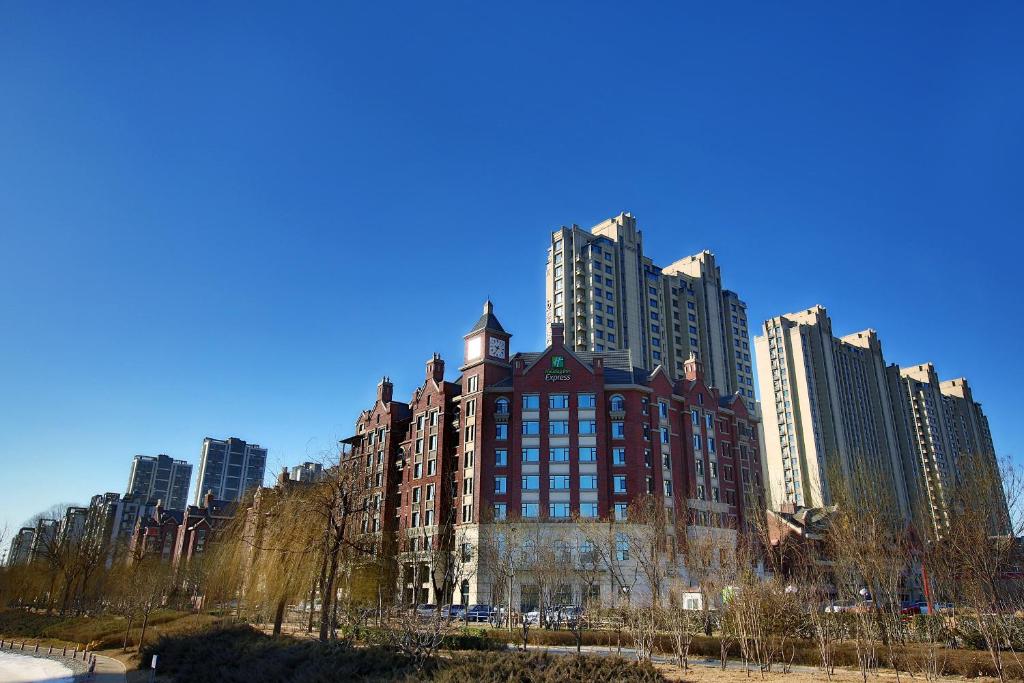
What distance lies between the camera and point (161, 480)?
17488 cm

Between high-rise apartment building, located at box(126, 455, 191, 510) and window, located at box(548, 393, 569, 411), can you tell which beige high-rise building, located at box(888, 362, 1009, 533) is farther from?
high-rise apartment building, located at box(126, 455, 191, 510)

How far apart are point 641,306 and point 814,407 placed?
36.7 meters

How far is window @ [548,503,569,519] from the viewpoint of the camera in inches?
2173

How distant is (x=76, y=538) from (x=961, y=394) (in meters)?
158

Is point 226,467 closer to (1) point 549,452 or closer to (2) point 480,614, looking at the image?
(1) point 549,452

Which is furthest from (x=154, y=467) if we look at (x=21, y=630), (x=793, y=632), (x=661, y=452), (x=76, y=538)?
(x=793, y=632)

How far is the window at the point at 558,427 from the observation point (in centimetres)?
5781

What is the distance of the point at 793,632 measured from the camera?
25.7 m

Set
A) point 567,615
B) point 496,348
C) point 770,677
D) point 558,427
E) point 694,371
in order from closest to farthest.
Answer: point 770,677
point 567,615
point 558,427
point 496,348
point 694,371

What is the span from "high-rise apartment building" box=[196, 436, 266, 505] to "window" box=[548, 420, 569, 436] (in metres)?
127

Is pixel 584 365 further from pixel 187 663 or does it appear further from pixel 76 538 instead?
pixel 76 538

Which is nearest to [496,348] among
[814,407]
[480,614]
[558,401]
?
[558,401]

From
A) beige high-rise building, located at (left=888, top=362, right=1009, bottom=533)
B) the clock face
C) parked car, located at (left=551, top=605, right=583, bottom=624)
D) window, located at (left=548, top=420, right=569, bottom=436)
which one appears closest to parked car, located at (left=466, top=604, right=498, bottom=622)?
parked car, located at (left=551, top=605, right=583, bottom=624)

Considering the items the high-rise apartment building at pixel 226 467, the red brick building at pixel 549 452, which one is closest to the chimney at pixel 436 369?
the red brick building at pixel 549 452
